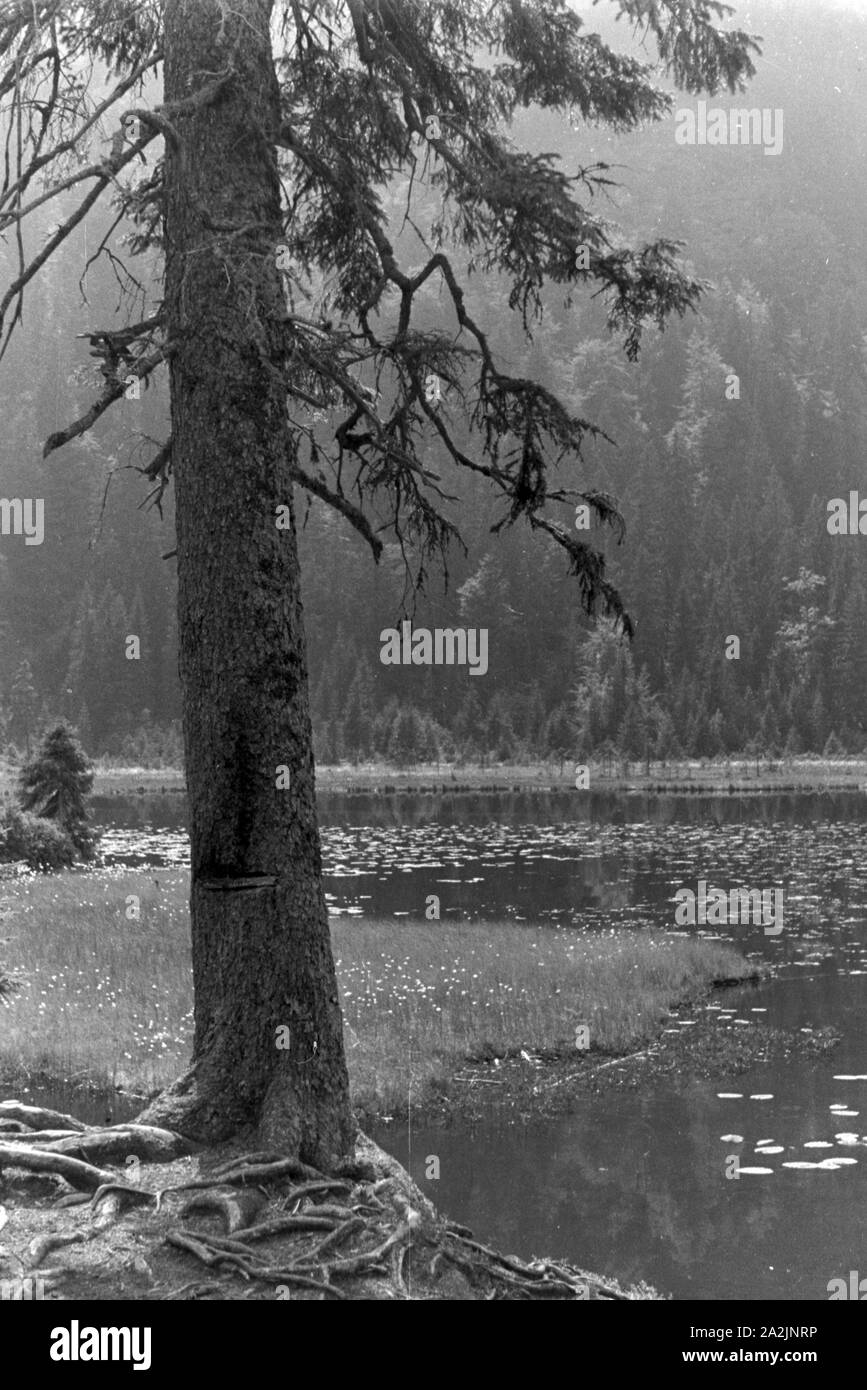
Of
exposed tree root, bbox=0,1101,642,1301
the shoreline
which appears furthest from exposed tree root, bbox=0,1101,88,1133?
the shoreline

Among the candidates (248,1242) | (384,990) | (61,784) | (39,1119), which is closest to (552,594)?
(61,784)

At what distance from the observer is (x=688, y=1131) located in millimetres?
15930

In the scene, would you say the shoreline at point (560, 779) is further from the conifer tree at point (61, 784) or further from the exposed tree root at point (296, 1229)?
the exposed tree root at point (296, 1229)

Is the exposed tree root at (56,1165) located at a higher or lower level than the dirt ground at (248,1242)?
higher

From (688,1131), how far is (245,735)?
9.37m

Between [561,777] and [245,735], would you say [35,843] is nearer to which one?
[245,735]

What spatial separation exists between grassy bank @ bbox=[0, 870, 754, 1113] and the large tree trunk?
25.8 ft

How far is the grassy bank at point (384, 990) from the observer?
18359 millimetres

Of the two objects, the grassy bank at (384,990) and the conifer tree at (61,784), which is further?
the conifer tree at (61,784)

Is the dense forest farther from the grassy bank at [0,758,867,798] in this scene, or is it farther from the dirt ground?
the dirt ground

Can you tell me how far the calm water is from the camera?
12500 millimetres

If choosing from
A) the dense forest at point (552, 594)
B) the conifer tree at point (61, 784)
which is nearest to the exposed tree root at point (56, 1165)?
the conifer tree at point (61, 784)

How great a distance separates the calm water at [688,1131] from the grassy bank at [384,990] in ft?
5.71
